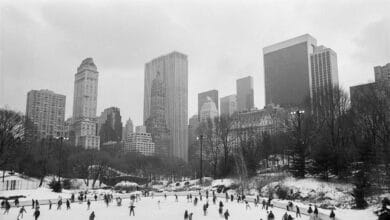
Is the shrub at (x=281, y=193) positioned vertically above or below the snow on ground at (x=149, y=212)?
above

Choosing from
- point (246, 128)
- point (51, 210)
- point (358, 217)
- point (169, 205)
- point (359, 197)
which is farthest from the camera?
point (246, 128)

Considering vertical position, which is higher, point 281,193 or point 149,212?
point 281,193

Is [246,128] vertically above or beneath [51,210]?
above

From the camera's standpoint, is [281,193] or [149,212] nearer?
[149,212]

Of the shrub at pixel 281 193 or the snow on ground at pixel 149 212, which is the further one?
the shrub at pixel 281 193

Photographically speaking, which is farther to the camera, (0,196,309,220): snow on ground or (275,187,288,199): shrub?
(275,187,288,199): shrub

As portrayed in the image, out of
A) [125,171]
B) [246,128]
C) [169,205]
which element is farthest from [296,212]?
[125,171]

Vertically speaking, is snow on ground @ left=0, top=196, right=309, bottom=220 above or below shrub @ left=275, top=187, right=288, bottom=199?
below

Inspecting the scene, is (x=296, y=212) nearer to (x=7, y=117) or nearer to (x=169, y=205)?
(x=169, y=205)
